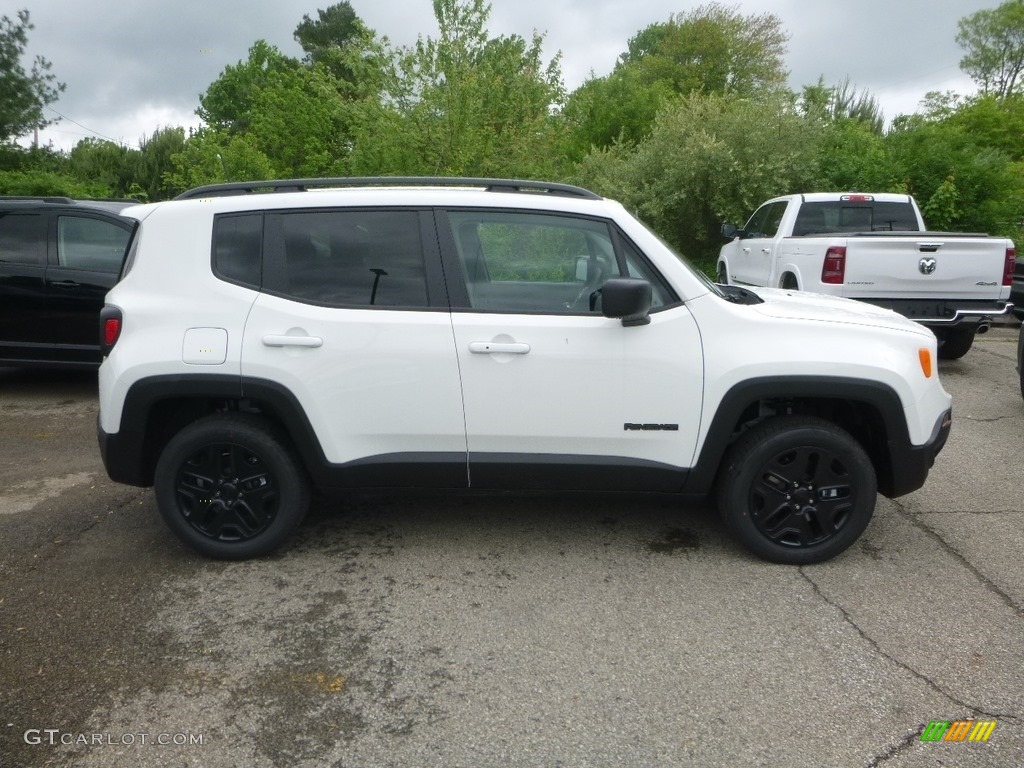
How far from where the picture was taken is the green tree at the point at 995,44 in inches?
2090

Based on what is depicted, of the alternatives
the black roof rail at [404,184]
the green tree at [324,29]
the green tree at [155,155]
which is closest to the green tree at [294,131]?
the black roof rail at [404,184]

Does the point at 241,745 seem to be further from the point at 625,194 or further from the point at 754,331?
the point at 625,194

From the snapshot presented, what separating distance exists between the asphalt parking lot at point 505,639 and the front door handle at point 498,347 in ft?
3.45

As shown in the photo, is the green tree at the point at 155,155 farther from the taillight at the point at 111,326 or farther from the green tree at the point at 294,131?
the taillight at the point at 111,326

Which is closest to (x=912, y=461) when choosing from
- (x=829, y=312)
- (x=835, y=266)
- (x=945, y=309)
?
(x=829, y=312)

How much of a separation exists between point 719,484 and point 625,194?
14280mm

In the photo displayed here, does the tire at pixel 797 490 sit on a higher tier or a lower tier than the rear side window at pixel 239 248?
lower

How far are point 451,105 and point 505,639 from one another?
38.4 ft

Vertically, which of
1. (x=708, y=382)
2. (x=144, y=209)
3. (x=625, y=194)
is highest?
(x=625, y=194)

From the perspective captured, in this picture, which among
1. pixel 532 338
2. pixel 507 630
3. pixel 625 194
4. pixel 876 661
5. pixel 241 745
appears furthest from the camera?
pixel 625 194

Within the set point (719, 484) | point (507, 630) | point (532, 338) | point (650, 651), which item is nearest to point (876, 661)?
point (650, 651)

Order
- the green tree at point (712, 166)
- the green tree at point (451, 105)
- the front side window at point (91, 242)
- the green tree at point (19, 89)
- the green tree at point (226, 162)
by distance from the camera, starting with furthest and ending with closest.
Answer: the green tree at point (19, 89) → the green tree at point (712, 166) → the green tree at point (226, 162) → the green tree at point (451, 105) → the front side window at point (91, 242)

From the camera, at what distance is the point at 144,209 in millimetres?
4312

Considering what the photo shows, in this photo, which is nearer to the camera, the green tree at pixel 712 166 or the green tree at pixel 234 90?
the green tree at pixel 712 166
